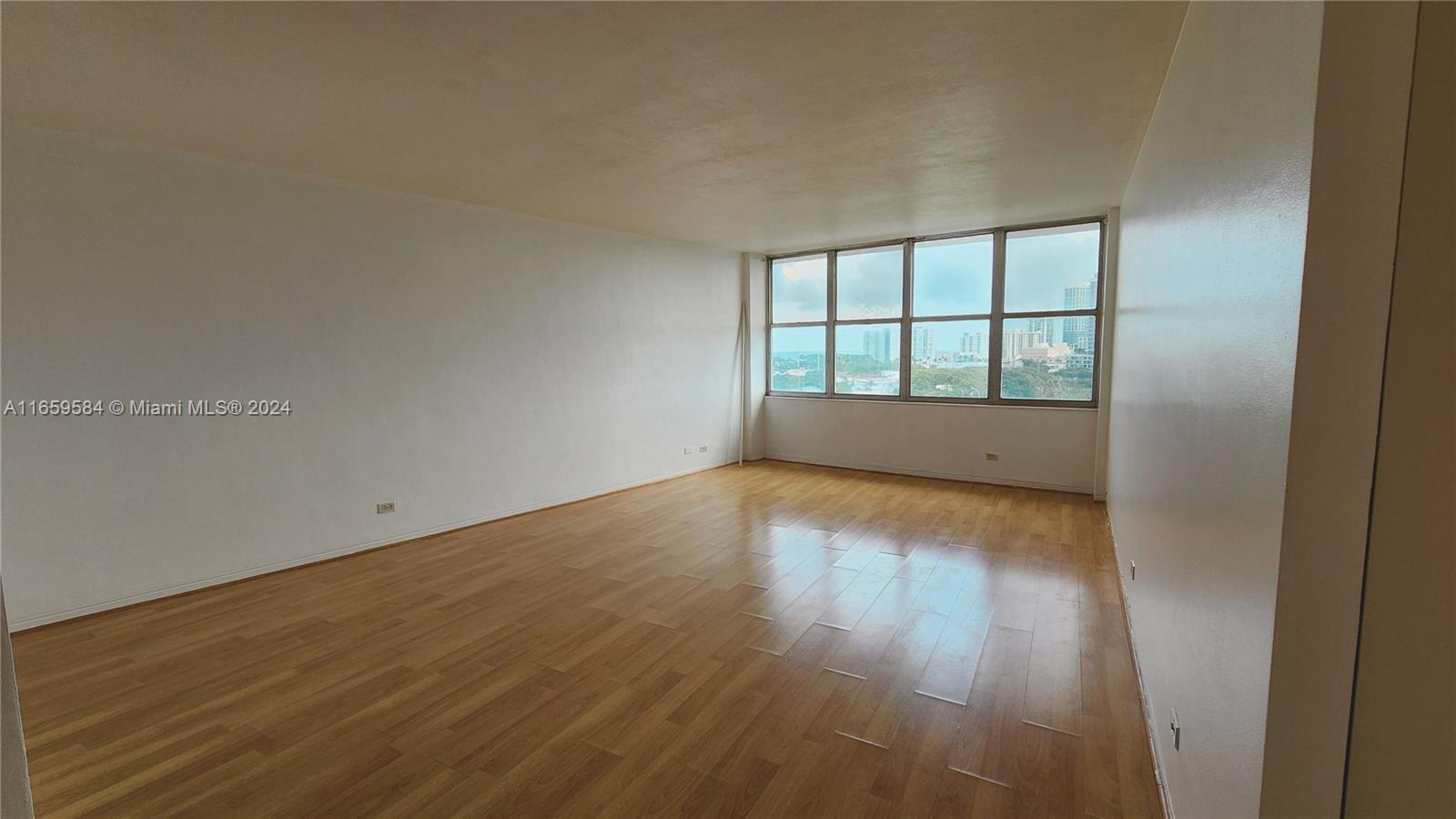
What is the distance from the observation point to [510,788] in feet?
6.48

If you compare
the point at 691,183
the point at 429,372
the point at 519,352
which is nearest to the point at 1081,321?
the point at 691,183

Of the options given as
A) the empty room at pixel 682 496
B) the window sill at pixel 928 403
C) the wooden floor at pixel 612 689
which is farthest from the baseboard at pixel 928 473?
the wooden floor at pixel 612 689

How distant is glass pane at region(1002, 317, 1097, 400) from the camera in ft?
19.4

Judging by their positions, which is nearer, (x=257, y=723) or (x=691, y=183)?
(x=257, y=723)

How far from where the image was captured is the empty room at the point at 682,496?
0.93 metres

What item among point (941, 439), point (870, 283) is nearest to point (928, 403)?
point (941, 439)

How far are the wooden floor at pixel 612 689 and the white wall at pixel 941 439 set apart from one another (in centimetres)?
179

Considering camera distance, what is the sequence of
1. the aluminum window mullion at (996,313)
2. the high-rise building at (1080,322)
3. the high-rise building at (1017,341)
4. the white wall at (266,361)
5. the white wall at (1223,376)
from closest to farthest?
1. the white wall at (1223,376)
2. the white wall at (266,361)
3. the high-rise building at (1080,322)
4. the high-rise building at (1017,341)
5. the aluminum window mullion at (996,313)

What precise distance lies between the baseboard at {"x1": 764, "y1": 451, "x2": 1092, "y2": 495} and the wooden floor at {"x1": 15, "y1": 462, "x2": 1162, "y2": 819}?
1.77 m

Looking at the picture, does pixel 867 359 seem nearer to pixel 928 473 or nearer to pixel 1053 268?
pixel 928 473

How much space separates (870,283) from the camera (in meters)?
7.27

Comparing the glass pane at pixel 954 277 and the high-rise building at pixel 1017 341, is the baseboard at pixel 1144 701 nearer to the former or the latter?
the high-rise building at pixel 1017 341

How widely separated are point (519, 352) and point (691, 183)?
7.25 ft

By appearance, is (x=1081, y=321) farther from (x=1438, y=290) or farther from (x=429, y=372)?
(x=429, y=372)
